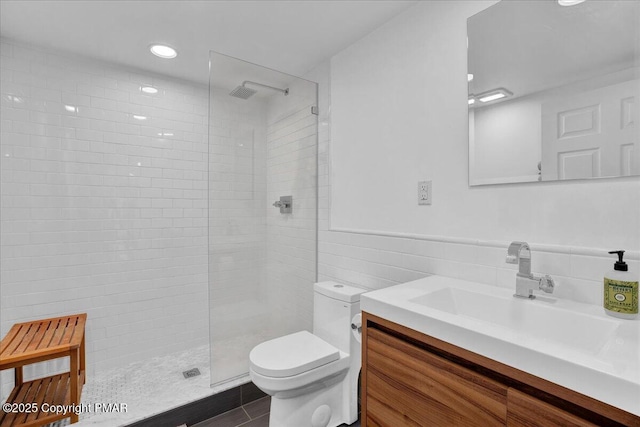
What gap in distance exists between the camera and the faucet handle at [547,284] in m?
1.11

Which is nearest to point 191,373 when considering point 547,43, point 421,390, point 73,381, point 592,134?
point 73,381

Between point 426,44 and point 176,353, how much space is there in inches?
113

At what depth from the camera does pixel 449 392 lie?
0.92m

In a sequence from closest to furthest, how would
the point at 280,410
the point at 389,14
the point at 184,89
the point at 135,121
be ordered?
1. the point at 280,410
2. the point at 389,14
3. the point at 135,121
4. the point at 184,89

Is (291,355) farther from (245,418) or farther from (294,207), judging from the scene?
(294,207)

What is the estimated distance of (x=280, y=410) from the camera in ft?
5.28

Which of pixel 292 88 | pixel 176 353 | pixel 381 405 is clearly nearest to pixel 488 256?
pixel 381 405

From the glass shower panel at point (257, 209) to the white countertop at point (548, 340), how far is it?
45.0 inches

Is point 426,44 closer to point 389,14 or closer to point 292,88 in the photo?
point 389,14

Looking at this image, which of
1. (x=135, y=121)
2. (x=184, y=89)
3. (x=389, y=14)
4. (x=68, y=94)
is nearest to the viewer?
(x=389, y=14)

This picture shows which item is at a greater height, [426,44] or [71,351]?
[426,44]

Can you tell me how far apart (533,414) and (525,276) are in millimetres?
537

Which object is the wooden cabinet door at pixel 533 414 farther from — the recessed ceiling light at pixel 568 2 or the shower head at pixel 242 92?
the shower head at pixel 242 92

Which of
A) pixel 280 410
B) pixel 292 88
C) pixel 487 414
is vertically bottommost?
pixel 280 410
